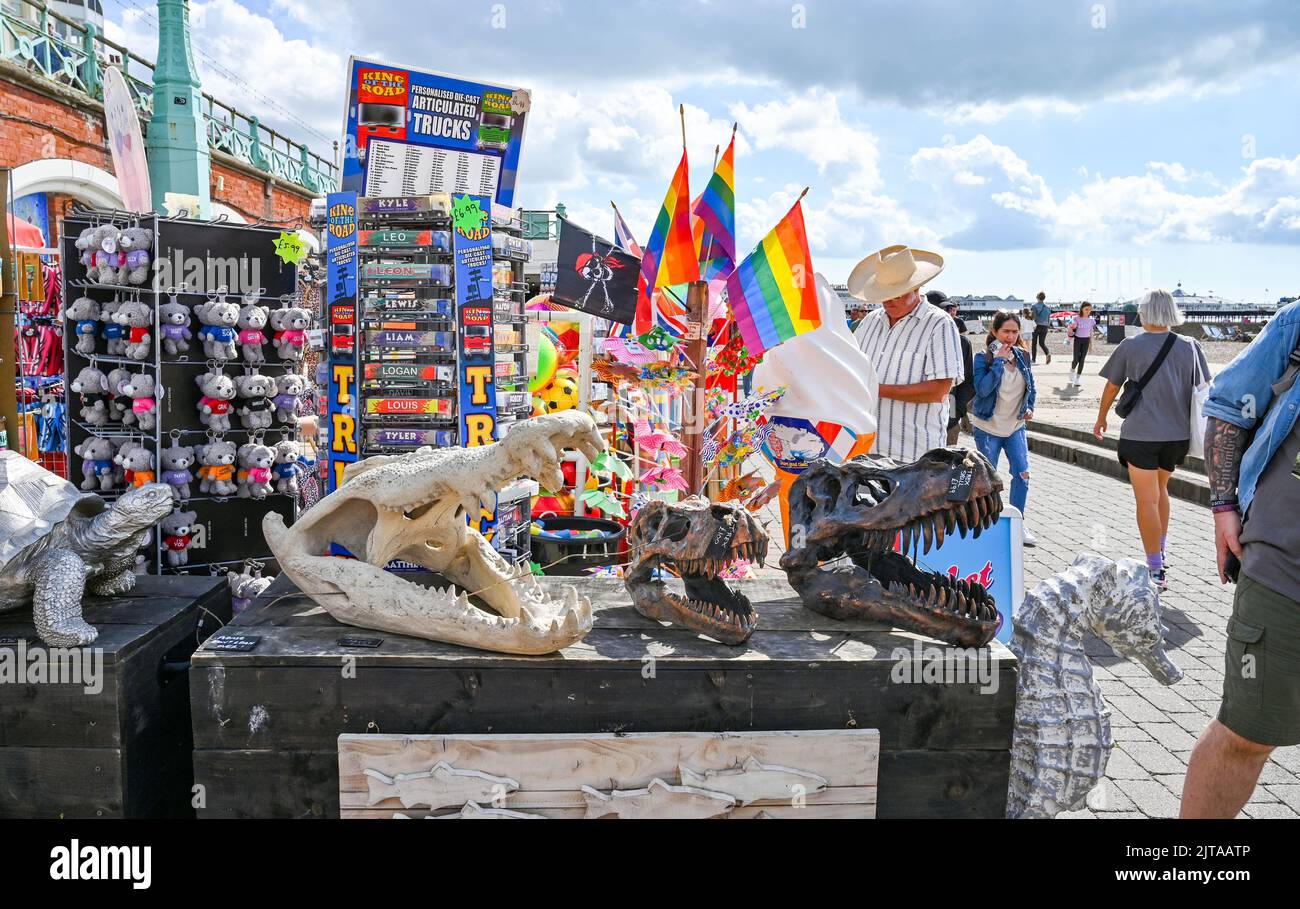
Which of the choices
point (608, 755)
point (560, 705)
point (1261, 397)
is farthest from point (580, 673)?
point (1261, 397)

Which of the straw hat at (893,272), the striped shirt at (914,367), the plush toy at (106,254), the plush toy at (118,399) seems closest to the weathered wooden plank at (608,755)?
the striped shirt at (914,367)

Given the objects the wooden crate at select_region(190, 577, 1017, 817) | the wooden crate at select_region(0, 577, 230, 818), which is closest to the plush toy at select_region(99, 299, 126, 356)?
the wooden crate at select_region(0, 577, 230, 818)

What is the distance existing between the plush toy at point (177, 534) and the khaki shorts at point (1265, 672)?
461 cm

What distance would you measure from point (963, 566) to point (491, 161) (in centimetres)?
360

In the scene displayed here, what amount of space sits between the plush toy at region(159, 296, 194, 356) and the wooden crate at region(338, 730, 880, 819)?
3.14 m

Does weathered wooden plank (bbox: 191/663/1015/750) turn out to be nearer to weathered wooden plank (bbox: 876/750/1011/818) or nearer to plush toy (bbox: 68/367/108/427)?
weathered wooden plank (bbox: 876/750/1011/818)

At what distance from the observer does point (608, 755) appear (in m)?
2.42

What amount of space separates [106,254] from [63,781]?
9.95 ft

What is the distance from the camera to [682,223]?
14.8 feet

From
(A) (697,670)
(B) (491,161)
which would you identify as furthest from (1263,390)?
(B) (491,161)

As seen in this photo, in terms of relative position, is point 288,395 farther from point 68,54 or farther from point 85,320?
point 68,54

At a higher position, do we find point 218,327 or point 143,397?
point 218,327

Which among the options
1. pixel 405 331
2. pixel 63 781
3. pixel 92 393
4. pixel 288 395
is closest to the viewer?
pixel 63 781
